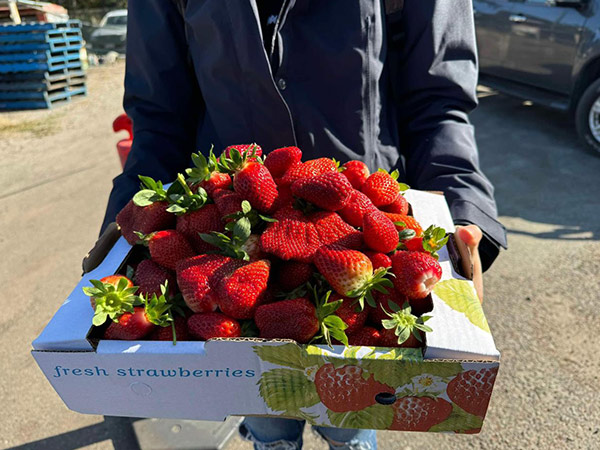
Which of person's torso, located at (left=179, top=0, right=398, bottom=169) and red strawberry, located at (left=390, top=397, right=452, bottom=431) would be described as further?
person's torso, located at (left=179, top=0, right=398, bottom=169)

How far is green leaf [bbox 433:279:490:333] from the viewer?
102 cm

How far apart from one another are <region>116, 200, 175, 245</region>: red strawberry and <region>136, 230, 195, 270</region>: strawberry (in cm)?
5

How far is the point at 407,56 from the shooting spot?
1.48 m

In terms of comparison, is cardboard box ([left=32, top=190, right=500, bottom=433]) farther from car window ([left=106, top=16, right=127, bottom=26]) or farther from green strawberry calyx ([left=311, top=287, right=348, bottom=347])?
car window ([left=106, top=16, right=127, bottom=26])

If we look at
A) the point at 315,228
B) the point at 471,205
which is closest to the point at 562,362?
the point at 471,205

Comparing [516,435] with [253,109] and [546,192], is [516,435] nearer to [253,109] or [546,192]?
[253,109]


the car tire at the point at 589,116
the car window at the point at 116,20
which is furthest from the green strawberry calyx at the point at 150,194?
the car window at the point at 116,20

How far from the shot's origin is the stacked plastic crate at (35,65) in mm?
7203

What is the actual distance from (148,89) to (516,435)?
2.12 metres

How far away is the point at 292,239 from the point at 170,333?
0.35 metres

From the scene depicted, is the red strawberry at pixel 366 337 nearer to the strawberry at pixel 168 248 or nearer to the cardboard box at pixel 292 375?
the cardboard box at pixel 292 375

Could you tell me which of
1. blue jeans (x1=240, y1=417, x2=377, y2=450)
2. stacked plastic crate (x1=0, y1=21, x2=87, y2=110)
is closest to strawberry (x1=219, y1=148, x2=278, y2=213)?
blue jeans (x1=240, y1=417, x2=377, y2=450)

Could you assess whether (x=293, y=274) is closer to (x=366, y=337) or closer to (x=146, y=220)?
(x=366, y=337)

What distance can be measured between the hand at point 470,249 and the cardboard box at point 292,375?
0.16 feet
